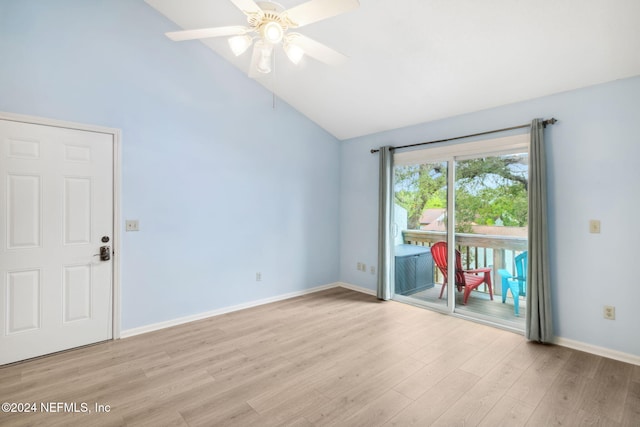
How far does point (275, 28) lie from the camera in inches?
77.5

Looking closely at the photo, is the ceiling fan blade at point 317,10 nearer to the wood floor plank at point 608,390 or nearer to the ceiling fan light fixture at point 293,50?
the ceiling fan light fixture at point 293,50

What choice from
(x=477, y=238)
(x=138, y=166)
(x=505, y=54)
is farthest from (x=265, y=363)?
(x=505, y=54)

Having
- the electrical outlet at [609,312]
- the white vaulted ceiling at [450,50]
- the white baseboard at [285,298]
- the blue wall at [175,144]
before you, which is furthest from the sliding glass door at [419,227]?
the electrical outlet at [609,312]

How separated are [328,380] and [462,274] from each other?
A: 7.94ft

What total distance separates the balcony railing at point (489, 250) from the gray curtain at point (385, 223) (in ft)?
2.13

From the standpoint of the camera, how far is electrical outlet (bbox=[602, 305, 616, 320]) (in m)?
2.77

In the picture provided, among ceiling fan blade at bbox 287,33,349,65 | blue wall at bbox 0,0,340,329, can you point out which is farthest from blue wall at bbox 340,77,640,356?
blue wall at bbox 0,0,340,329

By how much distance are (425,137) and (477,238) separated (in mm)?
1474

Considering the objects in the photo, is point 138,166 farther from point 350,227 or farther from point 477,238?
point 477,238

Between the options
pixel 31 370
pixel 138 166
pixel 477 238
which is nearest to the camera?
pixel 31 370

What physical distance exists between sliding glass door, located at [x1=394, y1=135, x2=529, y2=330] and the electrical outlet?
28.8 inches

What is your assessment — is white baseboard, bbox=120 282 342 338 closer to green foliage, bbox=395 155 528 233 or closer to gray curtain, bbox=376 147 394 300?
gray curtain, bbox=376 147 394 300

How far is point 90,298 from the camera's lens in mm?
2982

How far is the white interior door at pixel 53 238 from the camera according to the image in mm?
2617
